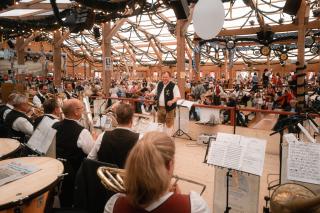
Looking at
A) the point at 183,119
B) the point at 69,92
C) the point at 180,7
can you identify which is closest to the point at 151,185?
the point at 180,7

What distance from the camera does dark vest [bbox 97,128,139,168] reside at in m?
2.14

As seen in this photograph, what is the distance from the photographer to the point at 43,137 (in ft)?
8.12

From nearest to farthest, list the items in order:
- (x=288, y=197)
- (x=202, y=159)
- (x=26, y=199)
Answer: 1. (x=26, y=199)
2. (x=288, y=197)
3. (x=202, y=159)

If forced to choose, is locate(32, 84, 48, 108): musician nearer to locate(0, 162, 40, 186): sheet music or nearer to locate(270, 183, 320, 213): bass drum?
locate(0, 162, 40, 186): sheet music

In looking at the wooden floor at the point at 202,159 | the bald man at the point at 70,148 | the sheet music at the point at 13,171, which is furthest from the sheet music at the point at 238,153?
the sheet music at the point at 13,171

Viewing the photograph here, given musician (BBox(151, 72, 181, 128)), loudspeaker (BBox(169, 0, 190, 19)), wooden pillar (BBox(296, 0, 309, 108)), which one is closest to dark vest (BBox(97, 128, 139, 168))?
loudspeaker (BBox(169, 0, 190, 19))

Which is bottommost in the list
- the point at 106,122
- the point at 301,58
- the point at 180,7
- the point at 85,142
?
the point at 106,122

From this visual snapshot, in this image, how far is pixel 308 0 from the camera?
6598 millimetres

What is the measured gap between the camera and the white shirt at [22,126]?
3.53m

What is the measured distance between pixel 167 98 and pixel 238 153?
11.4 feet

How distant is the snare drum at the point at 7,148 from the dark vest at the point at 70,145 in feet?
1.39

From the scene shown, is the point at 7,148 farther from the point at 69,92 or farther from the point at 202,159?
the point at 69,92

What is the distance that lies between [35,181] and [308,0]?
7.21 m

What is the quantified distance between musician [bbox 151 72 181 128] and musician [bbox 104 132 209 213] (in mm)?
4282
